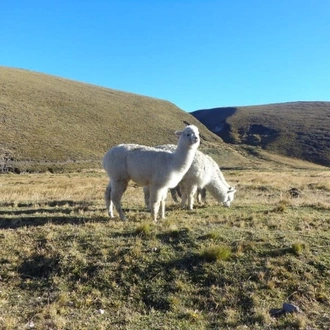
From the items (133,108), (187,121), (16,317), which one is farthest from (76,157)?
(16,317)

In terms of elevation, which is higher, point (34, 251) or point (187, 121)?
point (187, 121)

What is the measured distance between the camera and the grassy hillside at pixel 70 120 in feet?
187

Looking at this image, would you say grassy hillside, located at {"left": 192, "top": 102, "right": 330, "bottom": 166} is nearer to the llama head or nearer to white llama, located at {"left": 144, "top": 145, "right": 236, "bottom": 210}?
white llama, located at {"left": 144, "top": 145, "right": 236, "bottom": 210}

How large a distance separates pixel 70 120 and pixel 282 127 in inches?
2415

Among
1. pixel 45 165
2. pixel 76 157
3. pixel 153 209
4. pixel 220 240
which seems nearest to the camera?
pixel 220 240

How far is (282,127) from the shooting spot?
107938 millimetres

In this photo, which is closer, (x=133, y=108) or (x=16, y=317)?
(x=16, y=317)

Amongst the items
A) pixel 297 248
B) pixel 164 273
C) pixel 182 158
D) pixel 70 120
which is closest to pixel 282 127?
pixel 70 120

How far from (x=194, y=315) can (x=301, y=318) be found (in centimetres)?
164

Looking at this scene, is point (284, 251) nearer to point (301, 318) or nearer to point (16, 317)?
point (301, 318)

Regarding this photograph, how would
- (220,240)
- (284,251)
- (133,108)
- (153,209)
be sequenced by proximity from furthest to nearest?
(133,108) → (153,209) → (220,240) → (284,251)

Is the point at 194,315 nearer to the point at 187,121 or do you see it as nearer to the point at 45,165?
the point at 45,165

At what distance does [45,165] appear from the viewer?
168 ft

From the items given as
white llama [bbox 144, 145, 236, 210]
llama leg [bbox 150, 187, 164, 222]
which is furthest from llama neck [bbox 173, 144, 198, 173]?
white llama [bbox 144, 145, 236, 210]
